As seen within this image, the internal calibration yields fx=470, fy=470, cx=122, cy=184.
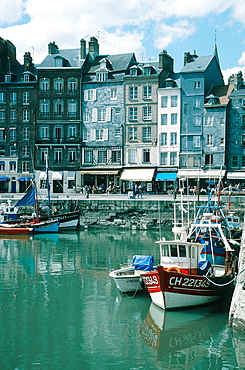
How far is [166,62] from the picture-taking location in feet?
191

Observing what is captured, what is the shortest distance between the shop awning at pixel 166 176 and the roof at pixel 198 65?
12201mm

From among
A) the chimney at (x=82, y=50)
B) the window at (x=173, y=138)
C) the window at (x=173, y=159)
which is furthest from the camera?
the chimney at (x=82, y=50)

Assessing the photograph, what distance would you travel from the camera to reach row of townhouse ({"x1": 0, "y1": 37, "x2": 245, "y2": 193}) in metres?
54.1

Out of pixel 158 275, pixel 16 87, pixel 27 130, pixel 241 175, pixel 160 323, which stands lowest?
pixel 160 323

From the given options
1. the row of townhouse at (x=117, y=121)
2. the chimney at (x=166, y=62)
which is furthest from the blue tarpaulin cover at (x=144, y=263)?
the chimney at (x=166, y=62)

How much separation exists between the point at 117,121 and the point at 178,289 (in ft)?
139

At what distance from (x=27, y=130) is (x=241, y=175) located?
27.0 metres

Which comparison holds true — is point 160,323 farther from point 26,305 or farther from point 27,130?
point 27,130

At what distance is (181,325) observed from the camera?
16.4 meters

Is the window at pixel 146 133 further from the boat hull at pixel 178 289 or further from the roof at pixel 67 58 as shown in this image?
the boat hull at pixel 178 289

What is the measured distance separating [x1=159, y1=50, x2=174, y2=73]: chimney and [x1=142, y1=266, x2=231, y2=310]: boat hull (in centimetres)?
4321

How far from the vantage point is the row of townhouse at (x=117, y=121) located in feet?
178

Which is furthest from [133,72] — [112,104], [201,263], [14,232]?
[201,263]

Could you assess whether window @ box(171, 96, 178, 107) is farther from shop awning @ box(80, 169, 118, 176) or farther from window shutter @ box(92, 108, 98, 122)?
shop awning @ box(80, 169, 118, 176)
